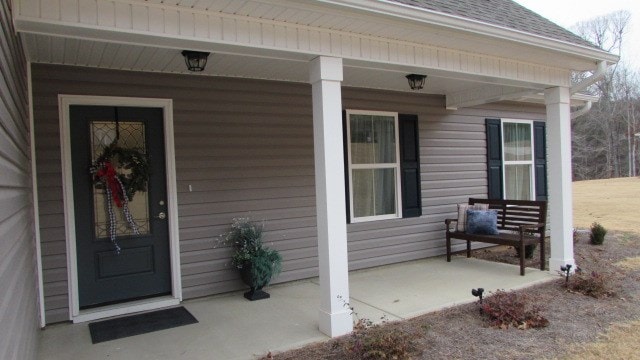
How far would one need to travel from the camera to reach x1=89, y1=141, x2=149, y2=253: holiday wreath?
4148 mm

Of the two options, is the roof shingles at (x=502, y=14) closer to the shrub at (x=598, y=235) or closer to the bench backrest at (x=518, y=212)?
the bench backrest at (x=518, y=212)

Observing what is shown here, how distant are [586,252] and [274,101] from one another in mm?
4993

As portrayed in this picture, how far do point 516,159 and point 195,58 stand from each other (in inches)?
230

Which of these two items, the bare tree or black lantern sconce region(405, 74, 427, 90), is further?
the bare tree

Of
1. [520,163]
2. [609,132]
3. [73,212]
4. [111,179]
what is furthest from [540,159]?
[609,132]

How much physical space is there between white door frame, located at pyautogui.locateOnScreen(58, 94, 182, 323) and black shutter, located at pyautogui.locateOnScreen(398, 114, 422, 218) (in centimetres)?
304

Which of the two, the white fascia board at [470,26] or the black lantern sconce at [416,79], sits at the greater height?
the white fascia board at [470,26]

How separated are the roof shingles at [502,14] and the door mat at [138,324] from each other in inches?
129

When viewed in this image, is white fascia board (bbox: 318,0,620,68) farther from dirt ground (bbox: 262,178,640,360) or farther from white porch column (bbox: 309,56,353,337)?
dirt ground (bbox: 262,178,640,360)

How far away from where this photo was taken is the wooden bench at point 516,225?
5.36m

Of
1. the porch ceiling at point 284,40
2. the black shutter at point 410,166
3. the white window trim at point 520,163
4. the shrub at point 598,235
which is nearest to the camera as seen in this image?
the porch ceiling at point 284,40

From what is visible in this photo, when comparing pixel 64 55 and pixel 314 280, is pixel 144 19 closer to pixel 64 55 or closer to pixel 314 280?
pixel 64 55

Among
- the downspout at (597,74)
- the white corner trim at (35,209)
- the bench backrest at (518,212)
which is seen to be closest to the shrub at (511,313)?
the bench backrest at (518,212)

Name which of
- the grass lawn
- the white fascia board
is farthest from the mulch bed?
the grass lawn
